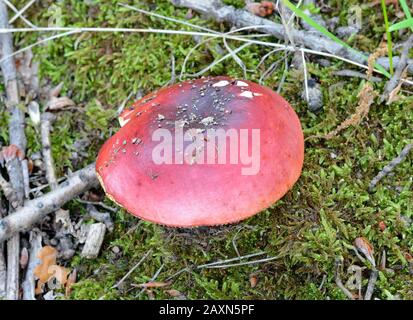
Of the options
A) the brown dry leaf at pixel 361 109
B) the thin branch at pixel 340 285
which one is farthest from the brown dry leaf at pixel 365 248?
the brown dry leaf at pixel 361 109

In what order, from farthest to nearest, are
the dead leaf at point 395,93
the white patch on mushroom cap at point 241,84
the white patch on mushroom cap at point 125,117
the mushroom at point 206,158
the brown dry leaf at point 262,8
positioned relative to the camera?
1. the brown dry leaf at point 262,8
2. the dead leaf at point 395,93
3. the white patch on mushroom cap at point 125,117
4. the white patch on mushroom cap at point 241,84
5. the mushroom at point 206,158

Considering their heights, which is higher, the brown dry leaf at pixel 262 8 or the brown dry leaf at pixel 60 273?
the brown dry leaf at pixel 262 8

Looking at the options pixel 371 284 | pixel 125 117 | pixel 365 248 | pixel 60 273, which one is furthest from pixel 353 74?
pixel 60 273

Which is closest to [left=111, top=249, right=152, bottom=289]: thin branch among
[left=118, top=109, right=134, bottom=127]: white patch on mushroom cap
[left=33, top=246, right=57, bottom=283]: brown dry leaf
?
[left=33, top=246, right=57, bottom=283]: brown dry leaf

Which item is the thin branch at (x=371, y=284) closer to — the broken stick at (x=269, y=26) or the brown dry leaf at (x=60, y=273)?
the broken stick at (x=269, y=26)

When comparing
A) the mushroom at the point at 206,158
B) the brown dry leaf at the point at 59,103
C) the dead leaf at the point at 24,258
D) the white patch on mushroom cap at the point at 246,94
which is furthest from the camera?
the brown dry leaf at the point at 59,103

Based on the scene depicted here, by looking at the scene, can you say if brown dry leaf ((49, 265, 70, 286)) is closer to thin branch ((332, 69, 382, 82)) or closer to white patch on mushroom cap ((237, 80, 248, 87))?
white patch on mushroom cap ((237, 80, 248, 87))

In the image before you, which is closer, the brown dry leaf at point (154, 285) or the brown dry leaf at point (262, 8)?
the brown dry leaf at point (154, 285)
